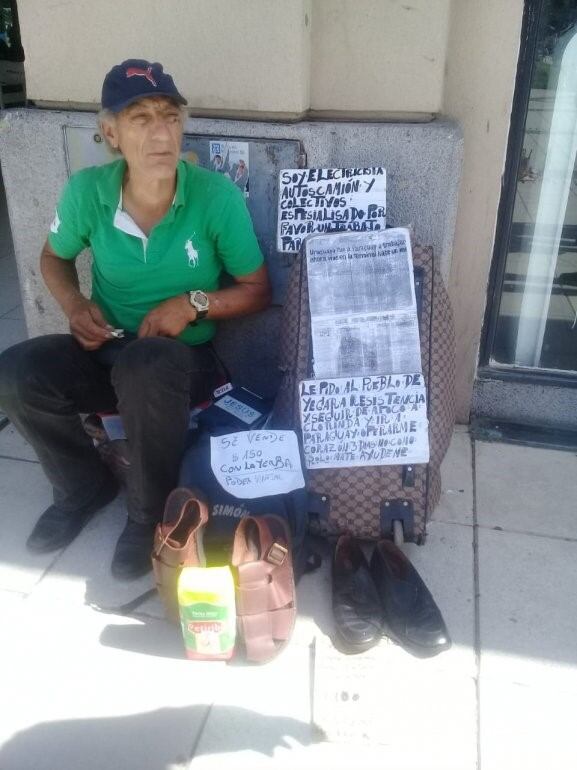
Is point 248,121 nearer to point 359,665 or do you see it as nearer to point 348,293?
point 348,293

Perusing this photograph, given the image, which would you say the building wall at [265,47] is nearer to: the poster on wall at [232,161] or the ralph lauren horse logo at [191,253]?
the poster on wall at [232,161]

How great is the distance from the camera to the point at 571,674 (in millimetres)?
1957

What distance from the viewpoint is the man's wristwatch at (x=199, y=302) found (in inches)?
92.9

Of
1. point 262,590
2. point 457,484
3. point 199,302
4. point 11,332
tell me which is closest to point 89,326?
point 199,302

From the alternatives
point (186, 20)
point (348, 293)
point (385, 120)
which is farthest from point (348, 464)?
point (186, 20)

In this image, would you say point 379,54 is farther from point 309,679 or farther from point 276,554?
point 309,679

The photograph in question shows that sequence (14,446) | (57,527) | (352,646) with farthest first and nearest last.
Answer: (14,446) < (57,527) < (352,646)

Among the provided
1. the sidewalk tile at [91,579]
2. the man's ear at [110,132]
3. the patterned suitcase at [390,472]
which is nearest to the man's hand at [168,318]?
the patterned suitcase at [390,472]

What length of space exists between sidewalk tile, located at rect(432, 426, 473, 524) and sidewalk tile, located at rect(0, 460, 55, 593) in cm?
145

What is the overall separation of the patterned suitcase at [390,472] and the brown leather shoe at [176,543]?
1.53 feet

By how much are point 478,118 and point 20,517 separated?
90.3 inches

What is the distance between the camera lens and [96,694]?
1909 millimetres

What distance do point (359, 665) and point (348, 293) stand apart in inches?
46.1

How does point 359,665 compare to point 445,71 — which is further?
point 445,71
